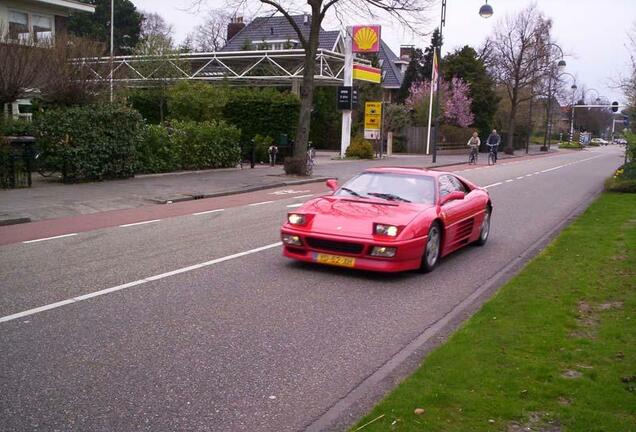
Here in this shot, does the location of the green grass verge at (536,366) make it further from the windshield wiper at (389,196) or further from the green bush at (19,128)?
the green bush at (19,128)

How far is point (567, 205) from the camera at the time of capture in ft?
55.0

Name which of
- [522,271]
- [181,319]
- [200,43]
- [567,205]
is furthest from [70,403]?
[200,43]

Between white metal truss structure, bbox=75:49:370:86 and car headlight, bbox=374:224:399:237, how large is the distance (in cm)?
3012

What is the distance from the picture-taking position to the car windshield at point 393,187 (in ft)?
28.9

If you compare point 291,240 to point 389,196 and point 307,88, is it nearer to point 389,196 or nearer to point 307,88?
point 389,196

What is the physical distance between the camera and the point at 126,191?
16.7 metres

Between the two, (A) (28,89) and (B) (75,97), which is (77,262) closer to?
(B) (75,97)

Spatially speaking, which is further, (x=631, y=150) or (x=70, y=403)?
(x=631, y=150)

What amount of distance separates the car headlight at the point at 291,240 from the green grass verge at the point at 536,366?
252 cm

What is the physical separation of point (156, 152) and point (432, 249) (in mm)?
14506

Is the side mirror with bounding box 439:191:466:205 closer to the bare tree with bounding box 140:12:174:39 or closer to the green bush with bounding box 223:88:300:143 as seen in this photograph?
the green bush with bounding box 223:88:300:143

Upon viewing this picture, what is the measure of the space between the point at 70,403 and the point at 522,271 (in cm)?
604

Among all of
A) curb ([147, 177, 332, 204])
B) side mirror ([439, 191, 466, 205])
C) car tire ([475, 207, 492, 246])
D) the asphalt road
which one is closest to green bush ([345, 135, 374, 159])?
curb ([147, 177, 332, 204])

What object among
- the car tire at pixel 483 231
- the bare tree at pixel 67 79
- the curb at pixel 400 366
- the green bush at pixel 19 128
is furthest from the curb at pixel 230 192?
the curb at pixel 400 366
